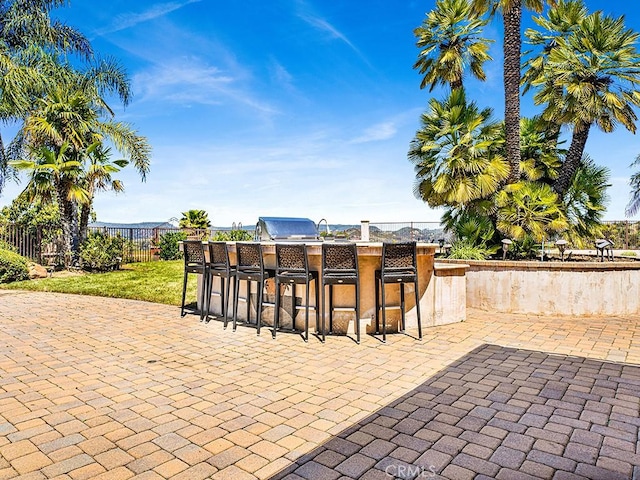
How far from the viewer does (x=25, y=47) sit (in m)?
13.9

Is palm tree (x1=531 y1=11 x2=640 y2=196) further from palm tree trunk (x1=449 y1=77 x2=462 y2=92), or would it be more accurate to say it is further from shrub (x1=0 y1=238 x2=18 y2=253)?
shrub (x1=0 y1=238 x2=18 y2=253)

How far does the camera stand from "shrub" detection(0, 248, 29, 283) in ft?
34.7

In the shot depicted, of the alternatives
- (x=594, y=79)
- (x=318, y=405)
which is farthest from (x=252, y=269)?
(x=594, y=79)

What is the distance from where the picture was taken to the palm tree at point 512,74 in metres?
9.68

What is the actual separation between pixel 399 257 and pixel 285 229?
21.0 feet

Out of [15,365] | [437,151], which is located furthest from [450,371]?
[437,151]

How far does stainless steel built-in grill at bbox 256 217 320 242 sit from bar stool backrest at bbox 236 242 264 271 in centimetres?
505

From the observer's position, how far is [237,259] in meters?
5.50

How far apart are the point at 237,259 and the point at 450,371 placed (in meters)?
2.97

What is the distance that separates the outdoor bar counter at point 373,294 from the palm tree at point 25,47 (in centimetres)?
1069

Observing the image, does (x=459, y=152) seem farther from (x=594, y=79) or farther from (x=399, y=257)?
(x=399, y=257)

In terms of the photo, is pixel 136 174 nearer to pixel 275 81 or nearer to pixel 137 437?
pixel 275 81

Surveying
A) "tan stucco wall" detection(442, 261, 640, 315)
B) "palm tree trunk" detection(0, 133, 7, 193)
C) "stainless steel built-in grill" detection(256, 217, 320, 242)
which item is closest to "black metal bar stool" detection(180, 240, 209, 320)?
"stainless steel built-in grill" detection(256, 217, 320, 242)

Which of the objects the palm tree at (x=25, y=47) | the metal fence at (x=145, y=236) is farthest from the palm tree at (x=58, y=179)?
the palm tree at (x=25, y=47)
